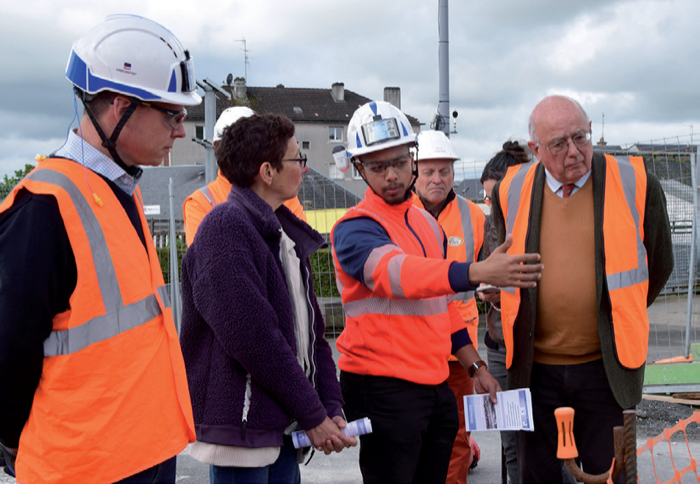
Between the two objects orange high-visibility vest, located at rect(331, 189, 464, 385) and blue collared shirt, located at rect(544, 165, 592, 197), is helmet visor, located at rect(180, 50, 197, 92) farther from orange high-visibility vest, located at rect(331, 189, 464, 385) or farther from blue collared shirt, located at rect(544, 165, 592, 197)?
blue collared shirt, located at rect(544, 165, 592, 197)

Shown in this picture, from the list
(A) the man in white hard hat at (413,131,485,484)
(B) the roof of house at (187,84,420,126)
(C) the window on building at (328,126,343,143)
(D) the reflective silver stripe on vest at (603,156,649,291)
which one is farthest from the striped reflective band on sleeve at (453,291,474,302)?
(C) the window on building at (328,126,343,143)

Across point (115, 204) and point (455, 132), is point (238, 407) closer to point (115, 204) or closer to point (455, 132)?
point (115, 204)

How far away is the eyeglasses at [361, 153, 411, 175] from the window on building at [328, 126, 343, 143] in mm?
51224

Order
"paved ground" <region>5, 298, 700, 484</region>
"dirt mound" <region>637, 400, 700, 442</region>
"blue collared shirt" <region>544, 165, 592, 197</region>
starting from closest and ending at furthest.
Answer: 1. "blue collared shirt" <region>544, 165, 592, 197</region>
2. "paved ground" <region>5, 298, 700, 484</region>
3. "dirt mound" <region>637, 400, 700, 442</region>

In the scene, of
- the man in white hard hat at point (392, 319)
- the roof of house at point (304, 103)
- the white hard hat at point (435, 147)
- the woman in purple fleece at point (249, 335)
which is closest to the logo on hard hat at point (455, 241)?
the white hard hat at point (435, 147)

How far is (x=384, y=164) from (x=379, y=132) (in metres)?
0.15

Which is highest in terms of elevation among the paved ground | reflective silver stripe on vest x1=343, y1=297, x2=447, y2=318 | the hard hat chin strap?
the hard hat chin strap

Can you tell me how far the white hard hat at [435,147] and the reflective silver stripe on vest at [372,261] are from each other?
2264 millimetres

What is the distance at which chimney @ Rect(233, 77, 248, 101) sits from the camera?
50.0 m

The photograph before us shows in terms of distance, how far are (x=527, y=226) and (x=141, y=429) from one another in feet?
6.59

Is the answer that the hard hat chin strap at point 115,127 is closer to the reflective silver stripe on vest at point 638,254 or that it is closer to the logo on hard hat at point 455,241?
the reflective silver stripe on vest at point 638,254

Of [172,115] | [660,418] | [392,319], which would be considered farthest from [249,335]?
[660,418]

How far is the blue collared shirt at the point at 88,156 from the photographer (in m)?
2.02

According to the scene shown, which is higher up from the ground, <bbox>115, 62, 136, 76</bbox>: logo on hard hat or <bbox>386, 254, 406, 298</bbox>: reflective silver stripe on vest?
<bbox>115, 62, 136, 76</bbox>: logo on hard hat
